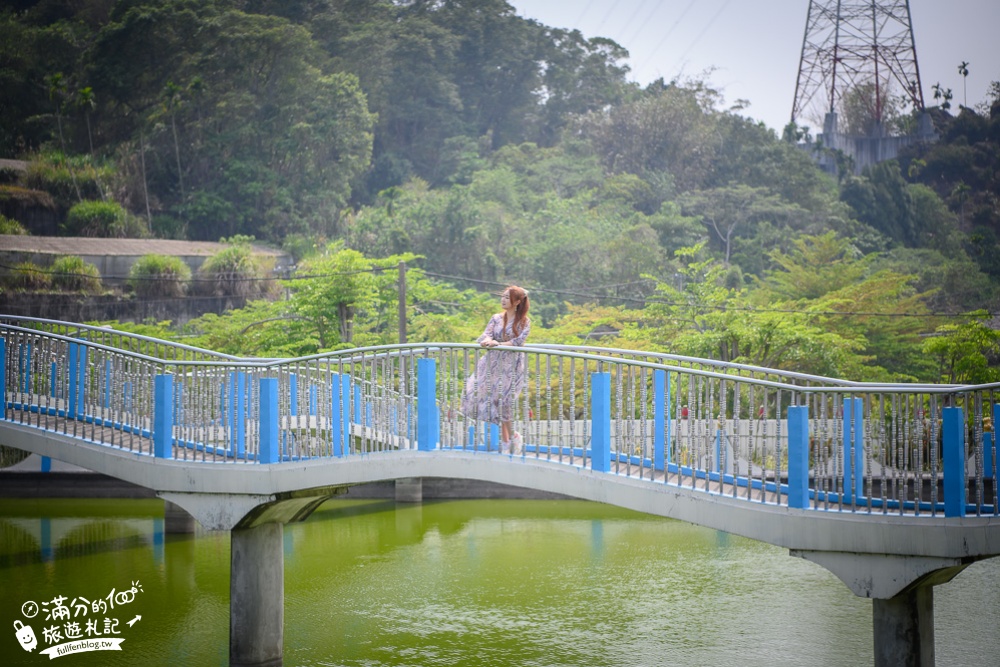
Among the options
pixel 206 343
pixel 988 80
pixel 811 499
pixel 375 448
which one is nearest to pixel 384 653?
pixel 375 448

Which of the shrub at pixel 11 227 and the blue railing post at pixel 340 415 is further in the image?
the shrub at pixel 11 227

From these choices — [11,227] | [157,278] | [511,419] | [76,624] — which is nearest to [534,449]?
[511,419]

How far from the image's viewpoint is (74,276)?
29.3 metres

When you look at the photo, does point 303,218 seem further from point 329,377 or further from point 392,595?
point 329,377

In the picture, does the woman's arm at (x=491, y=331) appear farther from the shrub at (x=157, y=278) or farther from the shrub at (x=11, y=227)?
the shrub at (x=11, y=227)

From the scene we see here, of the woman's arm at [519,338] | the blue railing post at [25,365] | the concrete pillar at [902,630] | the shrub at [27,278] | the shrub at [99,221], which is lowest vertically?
the concrete pillar at [902,630]

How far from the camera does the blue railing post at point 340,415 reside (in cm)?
907

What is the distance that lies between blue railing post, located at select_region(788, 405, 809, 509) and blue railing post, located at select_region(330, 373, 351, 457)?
11.3ft

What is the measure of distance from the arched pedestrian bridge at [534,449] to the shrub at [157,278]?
66.8ft

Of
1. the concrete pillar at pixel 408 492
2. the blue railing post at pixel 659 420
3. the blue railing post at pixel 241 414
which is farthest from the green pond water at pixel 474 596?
the blue railing post at pixel 659 420

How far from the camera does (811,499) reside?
7.99 meters

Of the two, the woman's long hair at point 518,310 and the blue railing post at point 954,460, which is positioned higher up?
the woman's long hair at point 518,310

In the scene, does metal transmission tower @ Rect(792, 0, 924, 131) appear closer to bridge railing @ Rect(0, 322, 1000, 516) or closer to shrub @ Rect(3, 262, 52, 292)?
shrub @ Rect(3, 262, 52, 292)

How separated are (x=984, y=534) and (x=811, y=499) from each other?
1260mm
